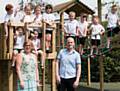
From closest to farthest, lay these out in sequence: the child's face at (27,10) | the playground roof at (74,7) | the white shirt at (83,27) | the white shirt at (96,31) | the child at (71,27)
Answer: the child's face at (27,10), the child at (71,27), the white shirt at (83,27), the white shirt at (96,31), the playground roof at (74,7)

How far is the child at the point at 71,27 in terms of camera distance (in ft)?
56.5

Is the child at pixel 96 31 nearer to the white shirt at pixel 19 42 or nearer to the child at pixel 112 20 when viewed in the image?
the child at pixel 112 20

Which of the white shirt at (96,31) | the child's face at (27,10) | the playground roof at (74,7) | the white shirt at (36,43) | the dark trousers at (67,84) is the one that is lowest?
the dark trousers at (67,84)

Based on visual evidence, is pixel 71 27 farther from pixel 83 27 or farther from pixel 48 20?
pixel 48 20

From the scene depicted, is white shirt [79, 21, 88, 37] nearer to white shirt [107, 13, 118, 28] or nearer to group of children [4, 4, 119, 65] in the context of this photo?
group of children [4, 4, 119, 65]

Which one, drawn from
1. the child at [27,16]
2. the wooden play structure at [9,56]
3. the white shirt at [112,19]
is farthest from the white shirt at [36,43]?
the white shirt at [112,19]

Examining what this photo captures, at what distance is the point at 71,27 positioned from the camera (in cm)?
1744

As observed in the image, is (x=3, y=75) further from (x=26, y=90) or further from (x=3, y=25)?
(x=26, y=90)

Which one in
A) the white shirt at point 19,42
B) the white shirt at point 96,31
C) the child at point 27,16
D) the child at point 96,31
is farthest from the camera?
the white shirt at point 96,31

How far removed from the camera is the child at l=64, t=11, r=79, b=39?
17.2 metres

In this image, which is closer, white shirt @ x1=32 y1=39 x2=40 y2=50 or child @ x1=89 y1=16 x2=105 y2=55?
white shirt @ x1=32 y1=39 x2=40 y2=50

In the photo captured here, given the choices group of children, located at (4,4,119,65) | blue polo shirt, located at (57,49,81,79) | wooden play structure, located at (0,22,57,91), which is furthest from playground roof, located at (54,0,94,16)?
blue polo shirt, located at (57,49,81,79)

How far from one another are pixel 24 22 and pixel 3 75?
1.89m

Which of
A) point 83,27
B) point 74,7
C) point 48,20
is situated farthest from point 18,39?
point 74,7
